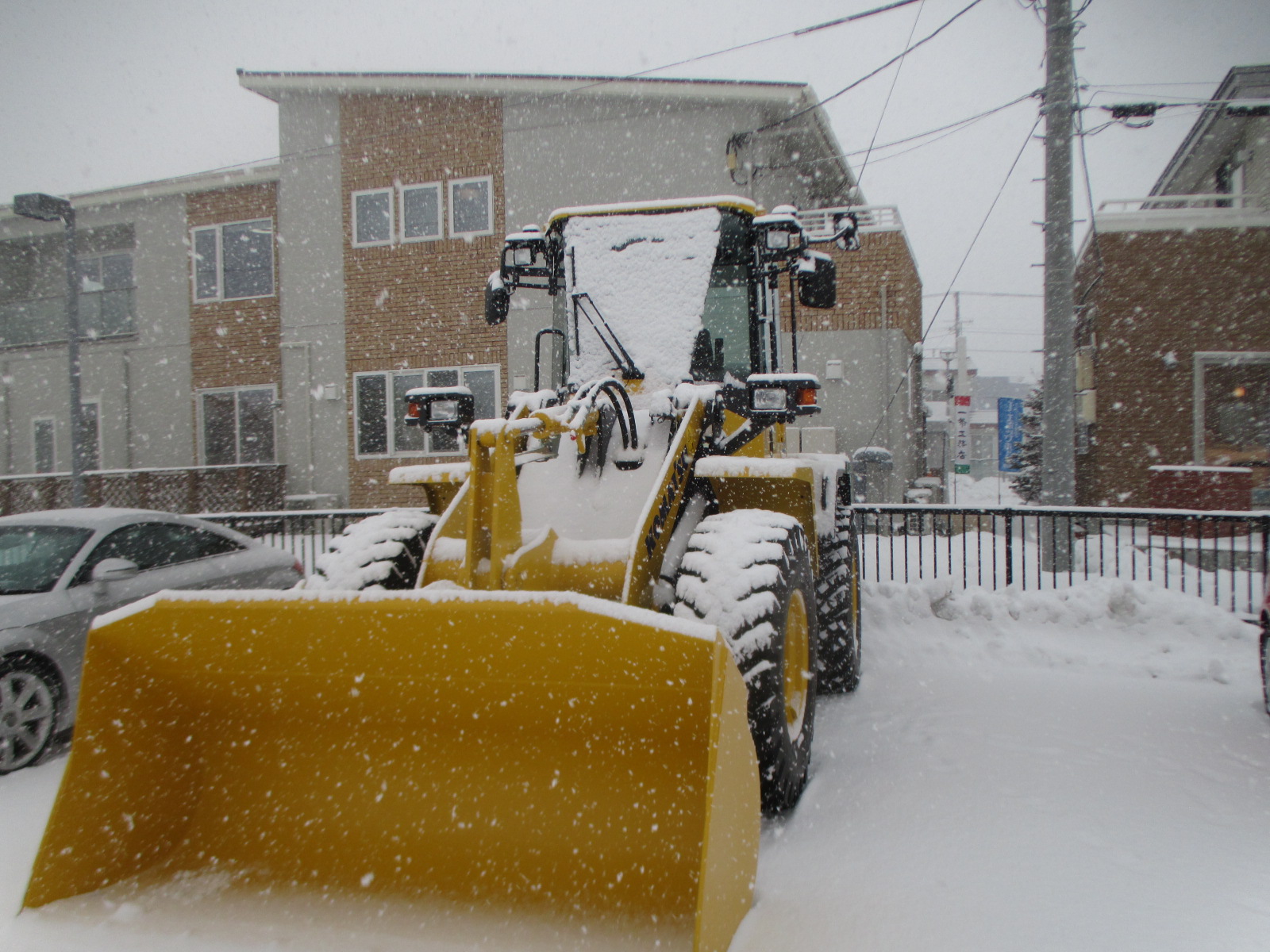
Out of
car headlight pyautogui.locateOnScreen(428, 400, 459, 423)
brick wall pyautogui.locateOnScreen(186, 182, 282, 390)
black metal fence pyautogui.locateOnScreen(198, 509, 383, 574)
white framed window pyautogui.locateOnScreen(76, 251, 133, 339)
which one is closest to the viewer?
car headlight pyautogui.locateOnScreen(428, 400, 459, 423)

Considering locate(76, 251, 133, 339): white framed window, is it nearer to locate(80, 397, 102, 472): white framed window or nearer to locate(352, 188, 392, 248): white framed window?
locate(80, 397, 102, 472): white framed window

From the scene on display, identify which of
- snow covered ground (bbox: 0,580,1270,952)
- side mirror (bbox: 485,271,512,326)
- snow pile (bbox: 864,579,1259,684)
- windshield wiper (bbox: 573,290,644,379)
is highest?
side mirror (bbox: 485,271,512,326)

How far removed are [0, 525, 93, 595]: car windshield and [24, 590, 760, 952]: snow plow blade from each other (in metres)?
2.37

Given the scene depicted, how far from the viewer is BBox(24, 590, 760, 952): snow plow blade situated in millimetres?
2543

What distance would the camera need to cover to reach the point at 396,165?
1490 cm

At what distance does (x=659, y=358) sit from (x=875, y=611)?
3527mm

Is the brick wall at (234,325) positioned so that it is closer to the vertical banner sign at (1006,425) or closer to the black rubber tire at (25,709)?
the black rubber tire at (25,709)

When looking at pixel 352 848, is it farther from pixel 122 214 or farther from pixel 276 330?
pixel 122 214

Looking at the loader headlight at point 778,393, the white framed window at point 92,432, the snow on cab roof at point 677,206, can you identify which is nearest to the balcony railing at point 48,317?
the white framed window at point 92,432

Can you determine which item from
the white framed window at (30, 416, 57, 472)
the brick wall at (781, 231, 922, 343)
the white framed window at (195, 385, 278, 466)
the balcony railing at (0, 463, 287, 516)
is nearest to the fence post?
the brick wall at (781, 231, 922, 343)

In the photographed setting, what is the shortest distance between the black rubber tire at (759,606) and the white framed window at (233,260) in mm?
15219

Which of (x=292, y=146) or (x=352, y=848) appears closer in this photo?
(x=352, y=848)

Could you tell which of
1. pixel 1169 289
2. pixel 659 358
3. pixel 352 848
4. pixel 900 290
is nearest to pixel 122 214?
pixel 900 290

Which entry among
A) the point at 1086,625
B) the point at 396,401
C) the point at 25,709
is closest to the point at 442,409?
the point at 25,709
